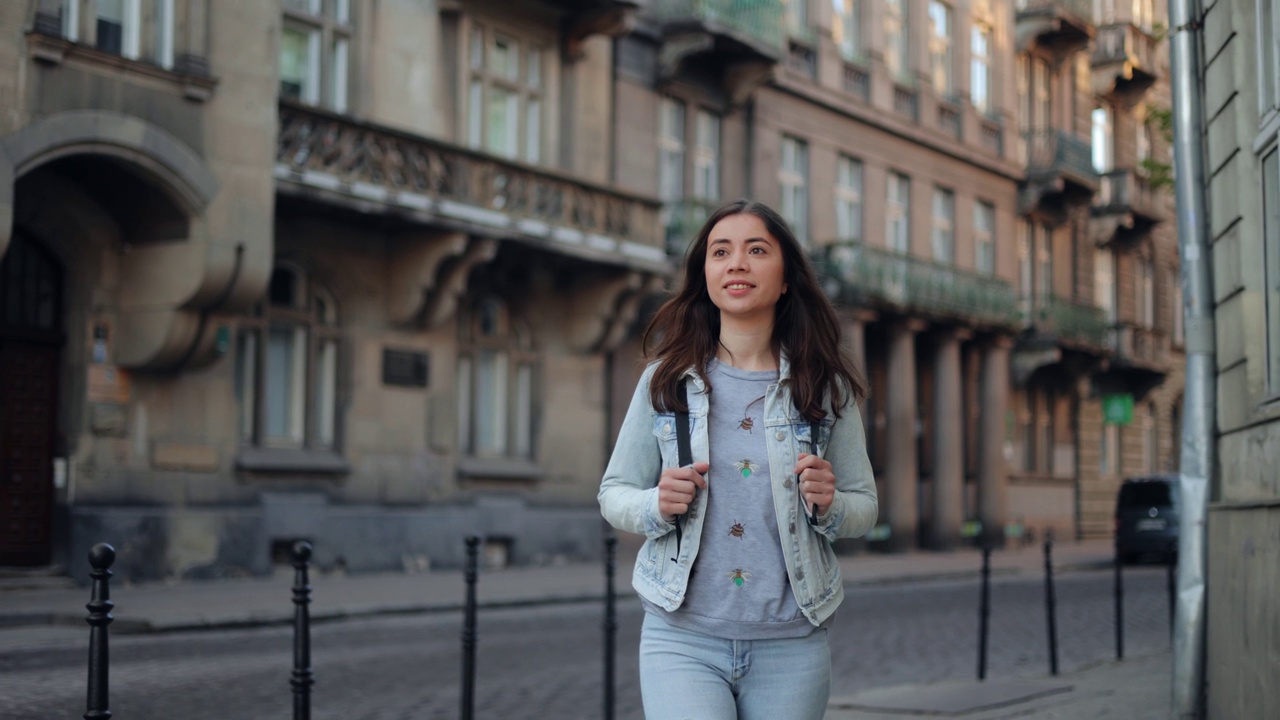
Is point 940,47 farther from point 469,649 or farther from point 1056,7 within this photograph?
point 469,649

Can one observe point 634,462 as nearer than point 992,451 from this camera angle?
Yes

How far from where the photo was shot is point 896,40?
3528 centimetres

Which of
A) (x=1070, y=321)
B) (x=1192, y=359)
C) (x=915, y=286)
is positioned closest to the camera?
(x=1192, y=359)

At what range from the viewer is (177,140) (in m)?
17.1

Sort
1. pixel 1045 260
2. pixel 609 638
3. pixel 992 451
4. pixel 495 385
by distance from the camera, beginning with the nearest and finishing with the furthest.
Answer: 1. pixel 609 638
2. pixel 495 385
3. pixel 992 451
4. pixel 1045 260

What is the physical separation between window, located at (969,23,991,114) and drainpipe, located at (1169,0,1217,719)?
99.1 ft

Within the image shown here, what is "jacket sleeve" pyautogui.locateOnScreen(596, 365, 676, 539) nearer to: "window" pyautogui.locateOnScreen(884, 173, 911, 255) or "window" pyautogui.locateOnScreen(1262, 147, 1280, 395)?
"window" pyautogui.locateOnScreen(1262, 147, 1280, 395)

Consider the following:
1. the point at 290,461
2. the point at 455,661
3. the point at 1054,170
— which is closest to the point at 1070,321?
the point at 1054,170

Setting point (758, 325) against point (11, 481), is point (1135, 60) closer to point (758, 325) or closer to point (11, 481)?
point (11, 481)

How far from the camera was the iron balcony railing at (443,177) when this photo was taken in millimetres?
19047

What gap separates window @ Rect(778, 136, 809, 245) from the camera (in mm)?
30547

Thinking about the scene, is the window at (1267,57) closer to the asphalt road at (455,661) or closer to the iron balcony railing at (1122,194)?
the asphalt road at (455,661)

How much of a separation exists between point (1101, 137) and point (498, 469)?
88.8 feet

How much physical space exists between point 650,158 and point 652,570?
2326 centimetres
